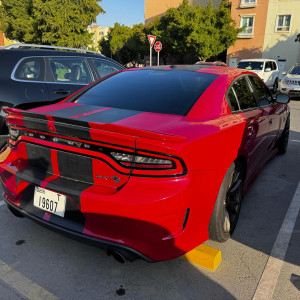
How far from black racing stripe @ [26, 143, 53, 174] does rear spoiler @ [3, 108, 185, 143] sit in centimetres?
14

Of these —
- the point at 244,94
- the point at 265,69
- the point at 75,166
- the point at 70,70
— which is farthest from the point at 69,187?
the point at 265,69

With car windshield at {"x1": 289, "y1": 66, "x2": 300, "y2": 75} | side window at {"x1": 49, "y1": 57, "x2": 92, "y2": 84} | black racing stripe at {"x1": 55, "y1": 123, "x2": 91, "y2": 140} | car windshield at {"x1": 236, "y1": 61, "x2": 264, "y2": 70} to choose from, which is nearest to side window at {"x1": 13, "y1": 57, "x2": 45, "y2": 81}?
side window at {"x1": 49, "y1": 57, "x2": 92, "y2": 84}

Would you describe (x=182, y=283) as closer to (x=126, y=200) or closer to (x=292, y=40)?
(x=126, y=200)

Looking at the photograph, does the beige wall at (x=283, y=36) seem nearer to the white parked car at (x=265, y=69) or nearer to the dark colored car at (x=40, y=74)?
the white parked car at (x=265, y=69)

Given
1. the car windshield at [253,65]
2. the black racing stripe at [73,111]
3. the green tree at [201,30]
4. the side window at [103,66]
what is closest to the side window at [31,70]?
the side window at [103,66]

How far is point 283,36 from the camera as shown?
28391 millimetres

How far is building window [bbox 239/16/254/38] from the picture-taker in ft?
97.8

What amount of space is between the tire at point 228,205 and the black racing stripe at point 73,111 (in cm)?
121

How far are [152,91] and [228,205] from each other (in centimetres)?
120

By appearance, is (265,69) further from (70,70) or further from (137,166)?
(137,166)

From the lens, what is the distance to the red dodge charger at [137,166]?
1729 millimetres

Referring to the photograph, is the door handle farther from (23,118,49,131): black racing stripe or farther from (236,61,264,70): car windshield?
(236,61,264,70): car windshield

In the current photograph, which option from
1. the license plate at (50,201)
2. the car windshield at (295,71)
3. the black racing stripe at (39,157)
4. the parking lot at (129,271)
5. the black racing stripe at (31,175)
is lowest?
the parking lot at (129,271)

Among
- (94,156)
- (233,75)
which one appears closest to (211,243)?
(94,156)
